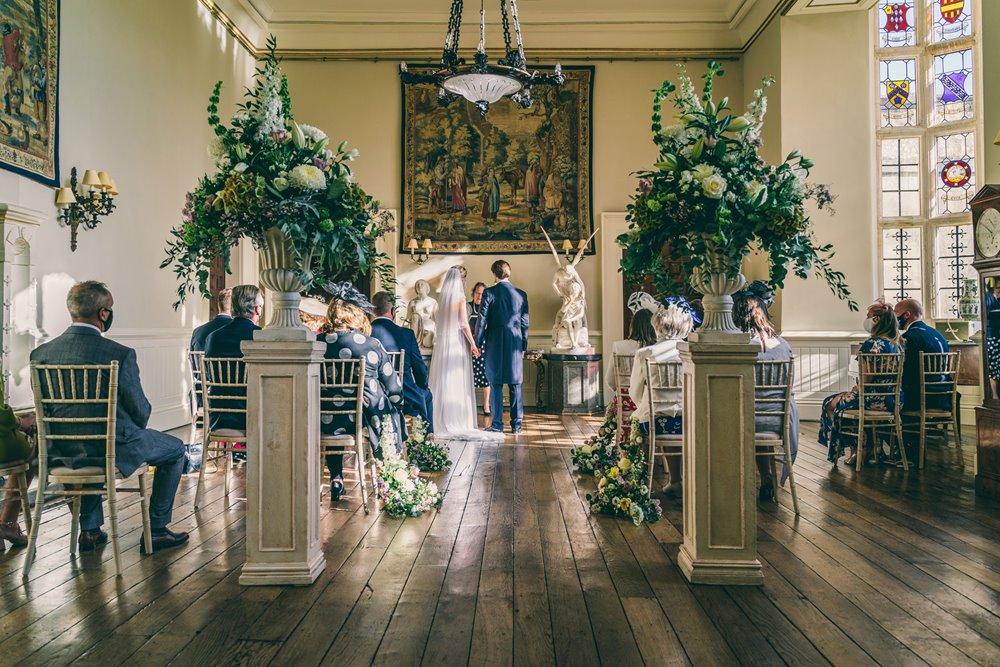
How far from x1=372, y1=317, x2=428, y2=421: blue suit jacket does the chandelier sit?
6.67ft

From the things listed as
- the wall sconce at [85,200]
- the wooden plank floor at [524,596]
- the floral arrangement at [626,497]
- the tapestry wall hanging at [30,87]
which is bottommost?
the wooden plank floor at [524,596]

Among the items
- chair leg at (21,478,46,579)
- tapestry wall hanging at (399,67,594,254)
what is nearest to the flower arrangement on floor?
chair leg at (21,478,46,579)

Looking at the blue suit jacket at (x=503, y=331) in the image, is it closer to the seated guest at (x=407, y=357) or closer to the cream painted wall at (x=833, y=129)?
the seated guest at (x=407, y=357)

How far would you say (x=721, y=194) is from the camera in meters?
2.86

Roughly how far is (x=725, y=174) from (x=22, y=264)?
4697 mm

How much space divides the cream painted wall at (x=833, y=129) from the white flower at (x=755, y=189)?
6079 millimetres

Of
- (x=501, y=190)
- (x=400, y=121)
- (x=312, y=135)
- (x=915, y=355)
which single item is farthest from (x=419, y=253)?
(x=312, y=135)

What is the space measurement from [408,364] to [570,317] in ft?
14.0

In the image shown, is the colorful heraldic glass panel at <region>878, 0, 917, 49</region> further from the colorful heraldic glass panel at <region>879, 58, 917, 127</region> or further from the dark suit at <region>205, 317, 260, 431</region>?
the dark suit at <region>205, 317, 260, 431</region>

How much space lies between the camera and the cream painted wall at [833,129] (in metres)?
8.38

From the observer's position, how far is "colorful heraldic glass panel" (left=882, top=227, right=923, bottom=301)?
855cm

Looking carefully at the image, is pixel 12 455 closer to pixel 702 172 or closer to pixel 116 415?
pixel 116 415

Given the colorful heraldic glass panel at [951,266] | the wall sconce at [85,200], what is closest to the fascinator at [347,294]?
the wall sconce at [85,200]

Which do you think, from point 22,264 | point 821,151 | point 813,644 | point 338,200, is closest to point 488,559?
point 813,644
